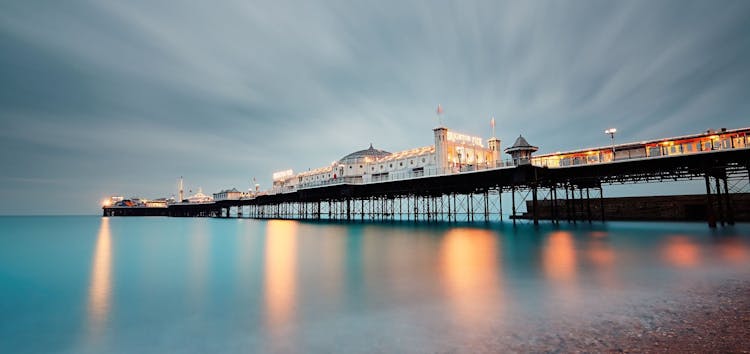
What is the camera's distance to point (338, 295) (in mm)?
13133

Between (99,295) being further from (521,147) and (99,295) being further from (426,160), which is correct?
(426,160)

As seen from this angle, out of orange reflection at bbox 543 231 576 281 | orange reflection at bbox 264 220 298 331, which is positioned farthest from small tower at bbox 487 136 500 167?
orange reflection at bbox 264 220 298 331

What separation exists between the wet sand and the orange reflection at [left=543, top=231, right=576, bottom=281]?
477cm

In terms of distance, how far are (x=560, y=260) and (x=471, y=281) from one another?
7.21 m

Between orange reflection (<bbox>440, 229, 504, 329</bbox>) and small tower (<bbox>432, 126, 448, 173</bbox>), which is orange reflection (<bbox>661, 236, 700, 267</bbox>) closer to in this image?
orange reflection (<bbox>440, 229, 504, 329</bbox>)

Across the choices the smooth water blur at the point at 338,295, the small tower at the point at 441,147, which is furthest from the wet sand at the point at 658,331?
the small tower at the point at 441,147

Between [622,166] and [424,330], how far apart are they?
35.2 metres

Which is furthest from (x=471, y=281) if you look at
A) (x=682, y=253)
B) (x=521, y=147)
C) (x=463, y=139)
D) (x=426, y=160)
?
(x=463, y=139)

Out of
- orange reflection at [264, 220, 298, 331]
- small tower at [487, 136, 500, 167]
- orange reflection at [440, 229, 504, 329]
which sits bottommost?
orange reflection at [264, 220, 298, 331]

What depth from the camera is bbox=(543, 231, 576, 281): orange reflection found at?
1537 cm

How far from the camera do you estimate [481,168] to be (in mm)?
40719

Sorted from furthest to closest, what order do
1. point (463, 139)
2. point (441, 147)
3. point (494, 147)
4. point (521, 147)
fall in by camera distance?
point (494, 147)
point (463, 139)
point (441, 147)
point (521, 147)

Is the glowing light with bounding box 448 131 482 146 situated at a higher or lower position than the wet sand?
higher

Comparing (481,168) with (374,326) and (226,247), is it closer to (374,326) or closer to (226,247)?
(226,247)
